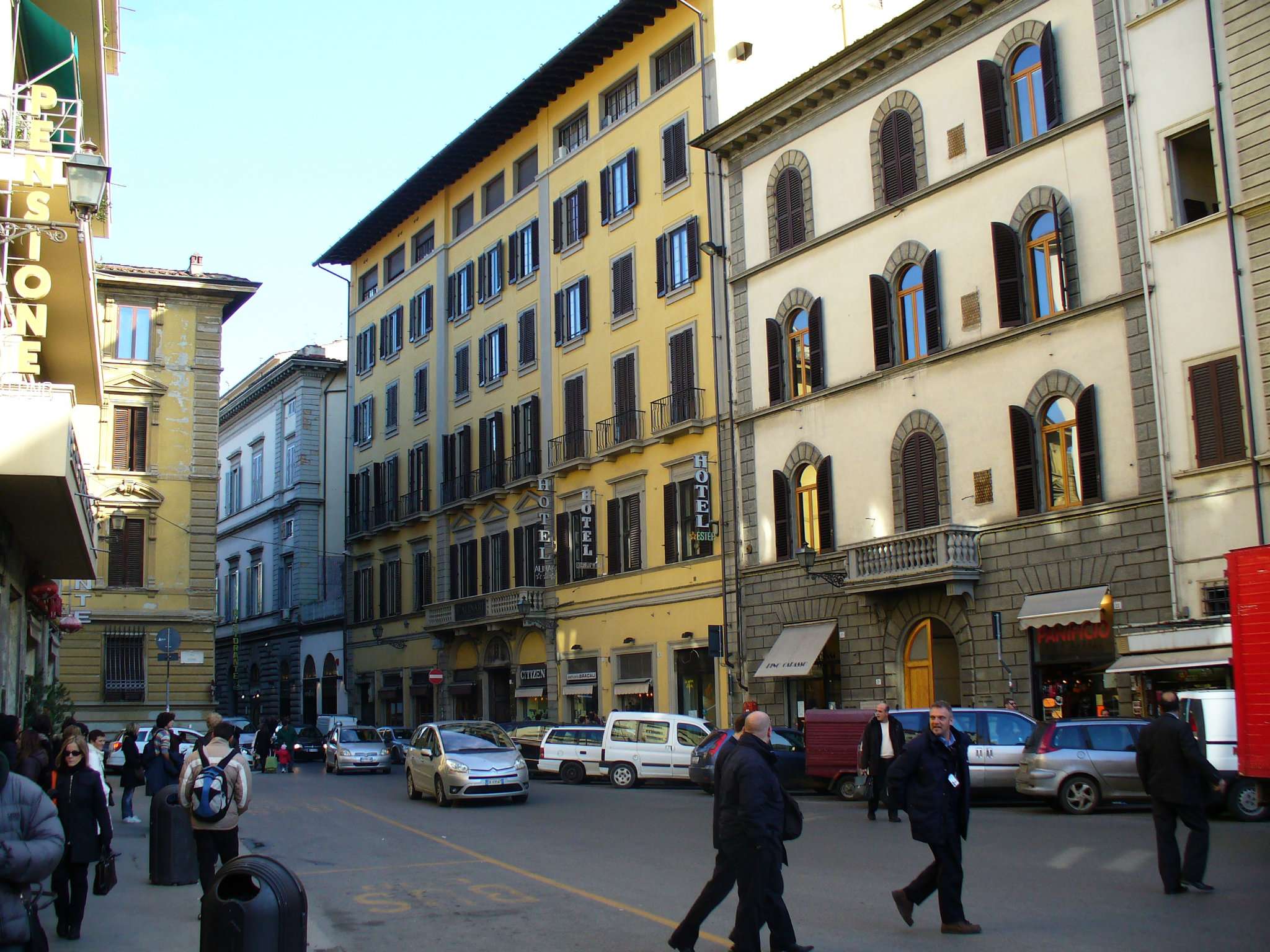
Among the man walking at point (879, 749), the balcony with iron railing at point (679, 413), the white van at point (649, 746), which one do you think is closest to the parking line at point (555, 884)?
the man walking at point (879, 749)

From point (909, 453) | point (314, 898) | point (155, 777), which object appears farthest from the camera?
point (909, 453)

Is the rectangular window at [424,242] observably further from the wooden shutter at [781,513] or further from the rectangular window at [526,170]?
the wooden shutter at [781,513]

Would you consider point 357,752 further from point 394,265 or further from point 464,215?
point 394,265

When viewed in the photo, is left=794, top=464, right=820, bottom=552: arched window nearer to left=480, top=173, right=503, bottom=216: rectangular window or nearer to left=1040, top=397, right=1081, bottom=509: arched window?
left=1040, top=397, right=1081, bottom=509: arched window

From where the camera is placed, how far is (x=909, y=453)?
3044 centimetres

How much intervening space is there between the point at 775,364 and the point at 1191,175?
39.2ft

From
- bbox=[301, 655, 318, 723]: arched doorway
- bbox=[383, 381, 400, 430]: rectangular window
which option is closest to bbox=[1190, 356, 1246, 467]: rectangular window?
bbox=[383, 381, 400, 430]: rectangular window

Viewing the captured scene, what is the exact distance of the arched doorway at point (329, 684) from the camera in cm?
6109

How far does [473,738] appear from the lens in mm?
26234

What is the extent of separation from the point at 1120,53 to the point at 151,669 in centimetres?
3635

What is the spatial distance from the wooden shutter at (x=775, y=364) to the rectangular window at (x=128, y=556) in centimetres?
2472

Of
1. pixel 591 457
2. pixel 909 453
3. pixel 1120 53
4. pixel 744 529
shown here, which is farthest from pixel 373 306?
pixel 1120 53

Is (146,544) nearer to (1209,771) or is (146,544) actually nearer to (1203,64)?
(1203,64)

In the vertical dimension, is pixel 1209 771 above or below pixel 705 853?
above
